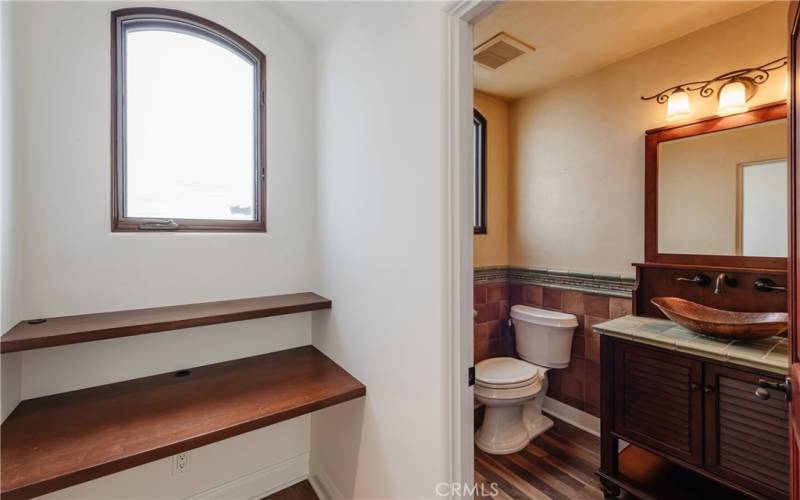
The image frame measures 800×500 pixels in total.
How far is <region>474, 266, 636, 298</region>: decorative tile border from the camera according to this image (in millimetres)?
2131

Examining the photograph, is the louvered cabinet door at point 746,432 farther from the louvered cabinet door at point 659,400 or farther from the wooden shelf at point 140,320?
the wooden shelf at point 140,320

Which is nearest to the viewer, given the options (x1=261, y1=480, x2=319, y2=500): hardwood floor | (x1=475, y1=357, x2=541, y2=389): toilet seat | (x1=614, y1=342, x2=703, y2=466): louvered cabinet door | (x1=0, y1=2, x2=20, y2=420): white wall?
(x1=0, y1=2, x2=20, y2=420): white wall

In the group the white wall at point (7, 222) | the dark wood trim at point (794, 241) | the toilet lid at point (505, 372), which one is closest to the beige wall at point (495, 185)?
the toilet lid at point (505, 372)

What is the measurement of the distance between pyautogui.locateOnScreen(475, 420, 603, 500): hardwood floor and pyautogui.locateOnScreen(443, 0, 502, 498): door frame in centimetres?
92

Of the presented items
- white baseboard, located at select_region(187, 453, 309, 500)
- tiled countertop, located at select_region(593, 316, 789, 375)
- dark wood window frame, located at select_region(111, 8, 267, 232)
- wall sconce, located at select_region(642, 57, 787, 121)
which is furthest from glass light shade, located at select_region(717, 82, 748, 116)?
white baseboard, located at select_region(187, 453, 309, 500)

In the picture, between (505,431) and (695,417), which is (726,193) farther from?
(505,431)

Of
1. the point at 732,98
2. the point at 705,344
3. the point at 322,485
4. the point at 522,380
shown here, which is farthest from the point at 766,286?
the point at 322,485

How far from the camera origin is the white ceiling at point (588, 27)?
162 centimetres

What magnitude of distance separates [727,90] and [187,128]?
2.62m

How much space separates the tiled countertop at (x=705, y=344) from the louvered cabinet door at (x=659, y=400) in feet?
0.17

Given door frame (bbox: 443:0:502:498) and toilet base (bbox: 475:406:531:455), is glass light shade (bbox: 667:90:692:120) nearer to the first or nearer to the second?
door frame (bbox: 443:0:502:498)

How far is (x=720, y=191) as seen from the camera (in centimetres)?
180

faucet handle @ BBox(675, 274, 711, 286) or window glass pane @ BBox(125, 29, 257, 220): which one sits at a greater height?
window glass pane @ BBox(125, 29, 257, 220)

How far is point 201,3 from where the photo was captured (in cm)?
167
